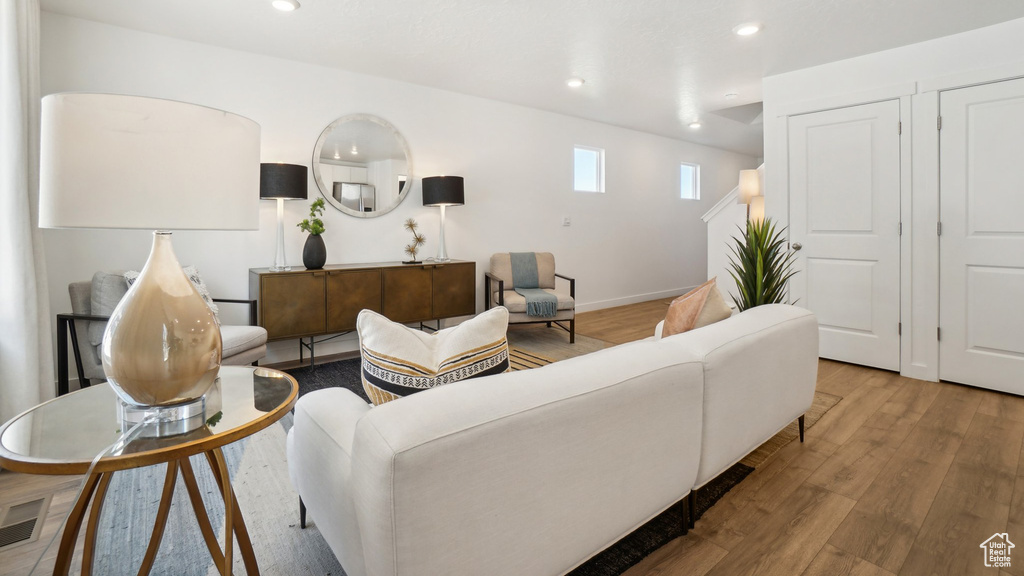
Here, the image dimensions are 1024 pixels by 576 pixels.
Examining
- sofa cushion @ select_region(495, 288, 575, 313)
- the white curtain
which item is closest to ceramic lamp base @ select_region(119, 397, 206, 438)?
the white curtain

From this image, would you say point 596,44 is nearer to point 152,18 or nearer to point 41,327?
point 152,18

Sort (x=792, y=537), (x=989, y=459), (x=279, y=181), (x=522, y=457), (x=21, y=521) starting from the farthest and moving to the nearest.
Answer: (x=279, y=181), (x=989, y=459), (x=21, y=521), (x=792, y=537), (x=522, y=457)

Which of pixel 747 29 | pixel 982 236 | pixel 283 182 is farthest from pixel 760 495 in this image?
pixel 283 182

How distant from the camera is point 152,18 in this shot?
3043 mm

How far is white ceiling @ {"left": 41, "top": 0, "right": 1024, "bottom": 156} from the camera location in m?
2.90

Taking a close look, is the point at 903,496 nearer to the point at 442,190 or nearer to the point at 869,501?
the point at 869,501

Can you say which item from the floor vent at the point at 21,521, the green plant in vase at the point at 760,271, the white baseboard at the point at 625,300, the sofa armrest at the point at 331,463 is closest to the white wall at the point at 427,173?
the white baseboard at the point at 625,300

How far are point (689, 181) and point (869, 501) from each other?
6382 millimetres

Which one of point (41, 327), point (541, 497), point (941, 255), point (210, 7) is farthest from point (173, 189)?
point (941, 255)

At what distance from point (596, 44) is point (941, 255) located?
110 inches

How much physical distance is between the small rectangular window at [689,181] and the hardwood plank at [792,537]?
6080 millimetres

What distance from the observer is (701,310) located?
77.9 inches

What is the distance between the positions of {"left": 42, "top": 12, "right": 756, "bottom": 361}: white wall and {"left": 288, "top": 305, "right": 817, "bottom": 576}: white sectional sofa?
2743 millimetres

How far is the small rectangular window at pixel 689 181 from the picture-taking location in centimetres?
737
